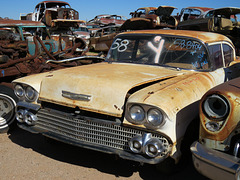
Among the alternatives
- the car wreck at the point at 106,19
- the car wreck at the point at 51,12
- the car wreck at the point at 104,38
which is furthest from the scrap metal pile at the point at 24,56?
the car wreck at the point at 106,19

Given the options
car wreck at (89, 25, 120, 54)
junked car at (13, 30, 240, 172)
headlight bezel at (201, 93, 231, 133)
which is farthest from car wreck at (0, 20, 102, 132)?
car wreck at (89, 25, 120, 54)

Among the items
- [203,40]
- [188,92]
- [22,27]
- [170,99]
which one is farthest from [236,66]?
[22,27]

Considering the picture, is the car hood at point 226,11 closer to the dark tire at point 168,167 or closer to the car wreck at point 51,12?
the car wreck at point 51,12

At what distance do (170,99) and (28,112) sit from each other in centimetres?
175

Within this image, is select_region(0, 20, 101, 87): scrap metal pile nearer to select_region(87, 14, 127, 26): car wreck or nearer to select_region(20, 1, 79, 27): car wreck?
select_region(20, 1, 79, 27): car wreck

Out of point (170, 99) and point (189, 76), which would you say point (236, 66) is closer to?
point (189, 76)

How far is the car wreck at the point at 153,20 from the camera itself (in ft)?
25.8

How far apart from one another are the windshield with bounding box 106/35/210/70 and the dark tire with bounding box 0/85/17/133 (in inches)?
68.4

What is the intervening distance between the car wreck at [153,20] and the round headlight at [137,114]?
5.60 m

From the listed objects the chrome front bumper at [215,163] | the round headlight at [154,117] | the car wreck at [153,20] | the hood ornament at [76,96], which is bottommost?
the chrome front bumper at [215,163]

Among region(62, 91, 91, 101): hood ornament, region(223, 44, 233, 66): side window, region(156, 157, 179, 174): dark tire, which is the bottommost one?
region(156, 157, 179, 174): dark tire

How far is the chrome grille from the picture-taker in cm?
265

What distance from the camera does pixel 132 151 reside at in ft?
8.47

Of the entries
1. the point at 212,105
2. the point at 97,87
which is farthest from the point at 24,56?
the point at 212,105
